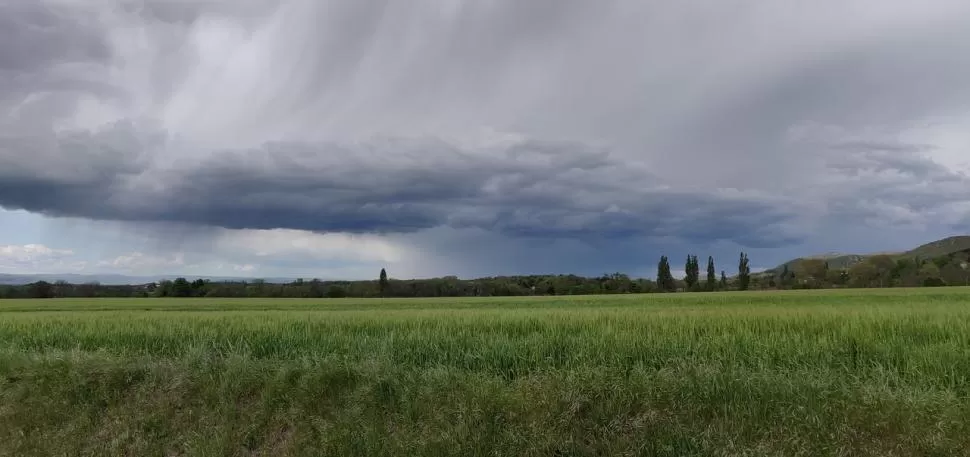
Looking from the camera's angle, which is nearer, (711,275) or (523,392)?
(523,392)

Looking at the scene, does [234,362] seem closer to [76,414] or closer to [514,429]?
[76,414]

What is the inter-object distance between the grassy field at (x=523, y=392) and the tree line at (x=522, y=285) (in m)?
68.8

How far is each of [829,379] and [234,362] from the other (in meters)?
8.92

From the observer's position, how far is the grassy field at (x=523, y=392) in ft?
→ 23.4

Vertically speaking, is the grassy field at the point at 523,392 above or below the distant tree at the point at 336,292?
below

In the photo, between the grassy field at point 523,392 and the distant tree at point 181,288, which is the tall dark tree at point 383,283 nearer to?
the distant tree at point 181,288

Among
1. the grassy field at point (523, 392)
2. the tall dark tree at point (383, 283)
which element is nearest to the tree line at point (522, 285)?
the tall dark tree at point (383, 283)

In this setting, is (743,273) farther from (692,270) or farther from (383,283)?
(383,283)

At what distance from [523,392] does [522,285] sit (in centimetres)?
9457

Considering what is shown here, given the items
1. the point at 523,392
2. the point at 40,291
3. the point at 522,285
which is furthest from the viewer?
the point at 522,285

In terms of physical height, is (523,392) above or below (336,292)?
below

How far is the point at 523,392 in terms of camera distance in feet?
26.9

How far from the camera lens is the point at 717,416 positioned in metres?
7.43

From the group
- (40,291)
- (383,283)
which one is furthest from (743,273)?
(40,291)
